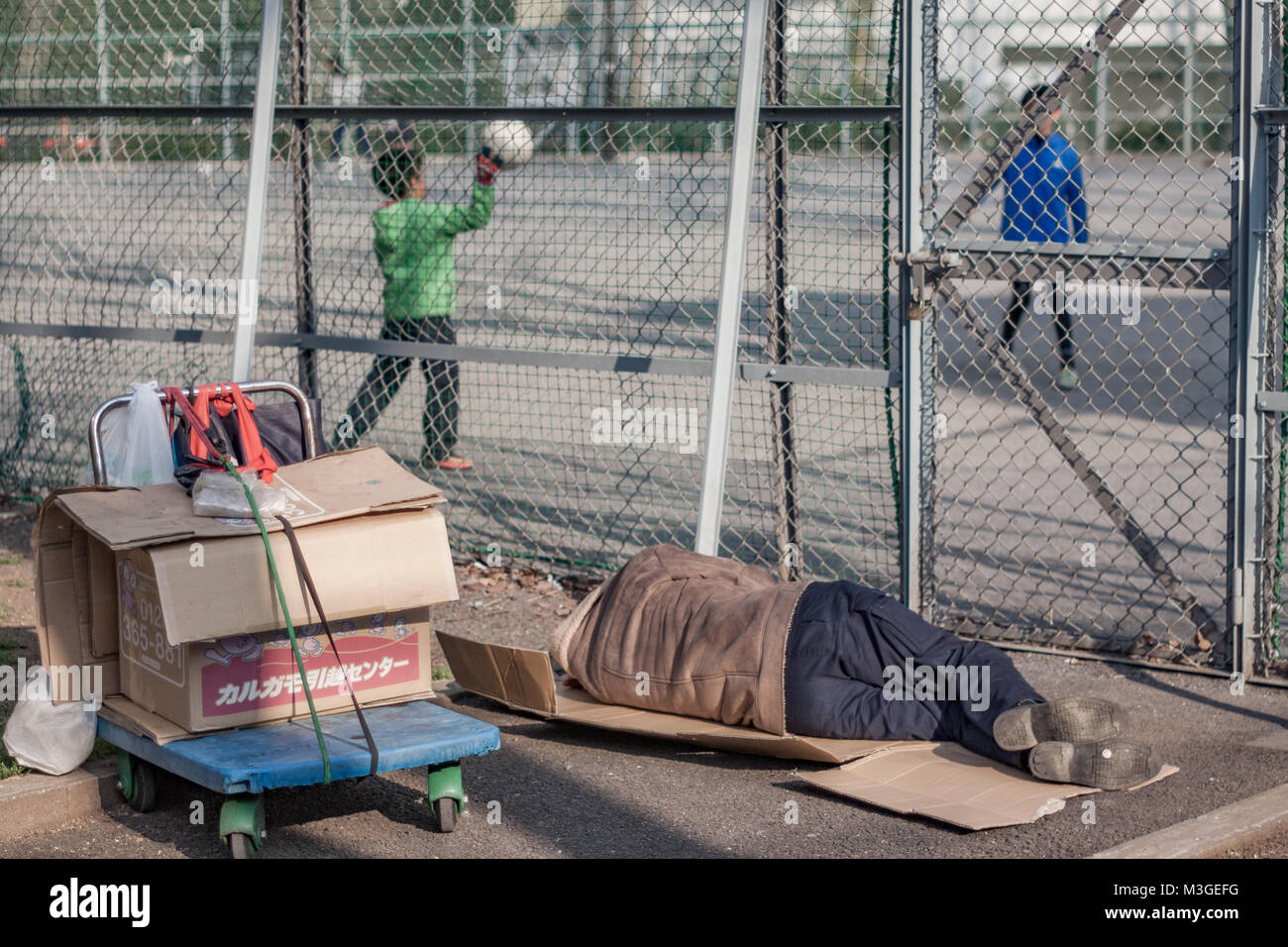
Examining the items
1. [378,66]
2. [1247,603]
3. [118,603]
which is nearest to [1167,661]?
[1247,603]

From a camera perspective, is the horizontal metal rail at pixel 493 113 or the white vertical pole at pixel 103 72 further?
the white vertical pole at pixel 103 72

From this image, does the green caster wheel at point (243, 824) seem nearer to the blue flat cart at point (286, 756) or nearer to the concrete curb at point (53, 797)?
the blue flat cart at point (286, 756)

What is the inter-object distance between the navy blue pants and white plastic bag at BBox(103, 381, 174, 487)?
1903 millimetres

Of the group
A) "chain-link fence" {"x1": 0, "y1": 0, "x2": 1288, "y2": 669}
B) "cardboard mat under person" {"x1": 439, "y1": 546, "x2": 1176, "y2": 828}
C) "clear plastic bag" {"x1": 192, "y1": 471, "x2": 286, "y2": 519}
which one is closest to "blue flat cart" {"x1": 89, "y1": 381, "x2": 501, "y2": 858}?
"clear plastic bag" {"x1": 192, "y1": 471, "x2": 286, "y2": 519}

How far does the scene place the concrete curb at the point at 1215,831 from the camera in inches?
132

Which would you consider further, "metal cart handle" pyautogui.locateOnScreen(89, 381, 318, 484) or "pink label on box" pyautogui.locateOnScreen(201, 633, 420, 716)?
"metal cart handle" pyautogui.locateOnScreen(89, 381, 318, 484)

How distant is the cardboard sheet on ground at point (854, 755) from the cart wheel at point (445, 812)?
0.67 m

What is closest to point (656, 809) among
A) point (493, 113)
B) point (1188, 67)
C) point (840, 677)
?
point (840, 677)

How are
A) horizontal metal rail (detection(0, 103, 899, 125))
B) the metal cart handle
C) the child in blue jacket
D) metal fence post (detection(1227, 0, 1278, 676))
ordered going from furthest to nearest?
the child in blue jacket
horizontal metal rail (detection(0, 103, 899, 125))
metal fence post (detection(1227, 0, 1278, 676))
the metal cart handle

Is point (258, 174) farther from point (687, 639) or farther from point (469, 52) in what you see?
point (687, 639)

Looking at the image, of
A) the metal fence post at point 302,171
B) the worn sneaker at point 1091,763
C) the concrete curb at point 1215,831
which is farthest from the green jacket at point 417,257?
the concrete curb at point 1215,831

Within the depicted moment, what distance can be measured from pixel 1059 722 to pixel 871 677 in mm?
580

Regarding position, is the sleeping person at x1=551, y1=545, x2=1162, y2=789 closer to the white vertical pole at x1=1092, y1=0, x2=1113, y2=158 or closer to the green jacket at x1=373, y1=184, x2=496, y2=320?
the white vertical pole at x1=1092, y1=0, x2=1113, y2=158

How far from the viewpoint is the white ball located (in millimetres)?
5945
